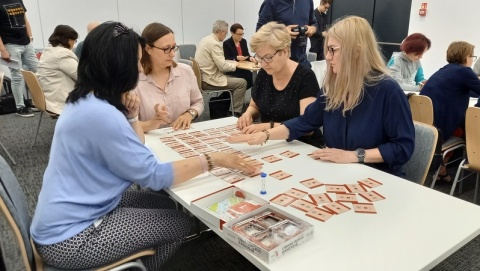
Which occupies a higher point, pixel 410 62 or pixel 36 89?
pixel 410 62

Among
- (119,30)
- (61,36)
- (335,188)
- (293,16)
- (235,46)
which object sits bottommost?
(335,188)

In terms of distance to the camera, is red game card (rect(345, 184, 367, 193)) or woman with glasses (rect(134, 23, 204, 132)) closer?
red game card (rect(345, 184, 367, 193))

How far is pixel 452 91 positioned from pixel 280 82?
1.56m

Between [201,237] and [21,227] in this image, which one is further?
[201,237]

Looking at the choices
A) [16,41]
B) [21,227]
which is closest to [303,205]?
[21,227]

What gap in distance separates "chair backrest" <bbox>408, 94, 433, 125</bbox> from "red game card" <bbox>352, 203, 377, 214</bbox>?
1.76m

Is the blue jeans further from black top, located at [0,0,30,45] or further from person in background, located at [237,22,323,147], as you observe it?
person in background, located at [237,22,323,147]

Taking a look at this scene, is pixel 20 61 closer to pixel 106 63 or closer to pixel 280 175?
pixel 106 63

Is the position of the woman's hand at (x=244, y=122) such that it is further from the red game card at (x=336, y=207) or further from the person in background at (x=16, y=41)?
the person in background at (x=16, y=41)

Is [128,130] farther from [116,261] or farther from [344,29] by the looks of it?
[344,29]

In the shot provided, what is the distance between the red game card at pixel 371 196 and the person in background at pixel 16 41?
16.7 feet

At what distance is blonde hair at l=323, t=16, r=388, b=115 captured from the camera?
1.72 metres

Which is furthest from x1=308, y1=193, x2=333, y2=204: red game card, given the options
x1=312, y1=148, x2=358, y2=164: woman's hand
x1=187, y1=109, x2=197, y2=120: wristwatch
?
x1=187, y1=109, x2=197, y2=120: wristwatch

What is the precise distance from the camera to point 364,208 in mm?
1267
